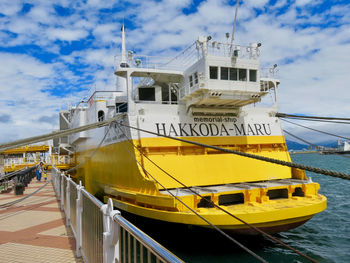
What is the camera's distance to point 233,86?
9602 mm

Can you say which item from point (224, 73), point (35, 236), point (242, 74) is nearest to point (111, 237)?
point (35, 236)

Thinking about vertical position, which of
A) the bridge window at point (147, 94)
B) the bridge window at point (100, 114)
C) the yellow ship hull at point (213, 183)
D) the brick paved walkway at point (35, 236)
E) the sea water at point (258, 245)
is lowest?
the sea water at point (258, 245)

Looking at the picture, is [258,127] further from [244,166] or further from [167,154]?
[167,154]

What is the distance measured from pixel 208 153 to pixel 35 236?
20.4 feet

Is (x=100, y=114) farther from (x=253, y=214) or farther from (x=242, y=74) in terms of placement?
(x=253, y=214)

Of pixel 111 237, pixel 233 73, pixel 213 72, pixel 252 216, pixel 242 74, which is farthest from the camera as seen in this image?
pixel 242 74

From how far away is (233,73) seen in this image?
9906 millimetres

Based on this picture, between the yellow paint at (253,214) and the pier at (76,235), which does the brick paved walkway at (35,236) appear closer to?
the pier at (76,235)

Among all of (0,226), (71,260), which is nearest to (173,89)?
(0,226)

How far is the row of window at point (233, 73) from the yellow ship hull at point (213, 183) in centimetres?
230

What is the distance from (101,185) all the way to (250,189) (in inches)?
304

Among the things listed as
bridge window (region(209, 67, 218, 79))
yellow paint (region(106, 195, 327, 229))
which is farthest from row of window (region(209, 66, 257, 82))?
yellow paint (region(106, 195, 327, 229))

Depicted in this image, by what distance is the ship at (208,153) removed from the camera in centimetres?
745

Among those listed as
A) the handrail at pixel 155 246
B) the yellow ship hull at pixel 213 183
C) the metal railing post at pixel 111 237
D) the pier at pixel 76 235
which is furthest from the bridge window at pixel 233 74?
the handrail at pixel 155 246
